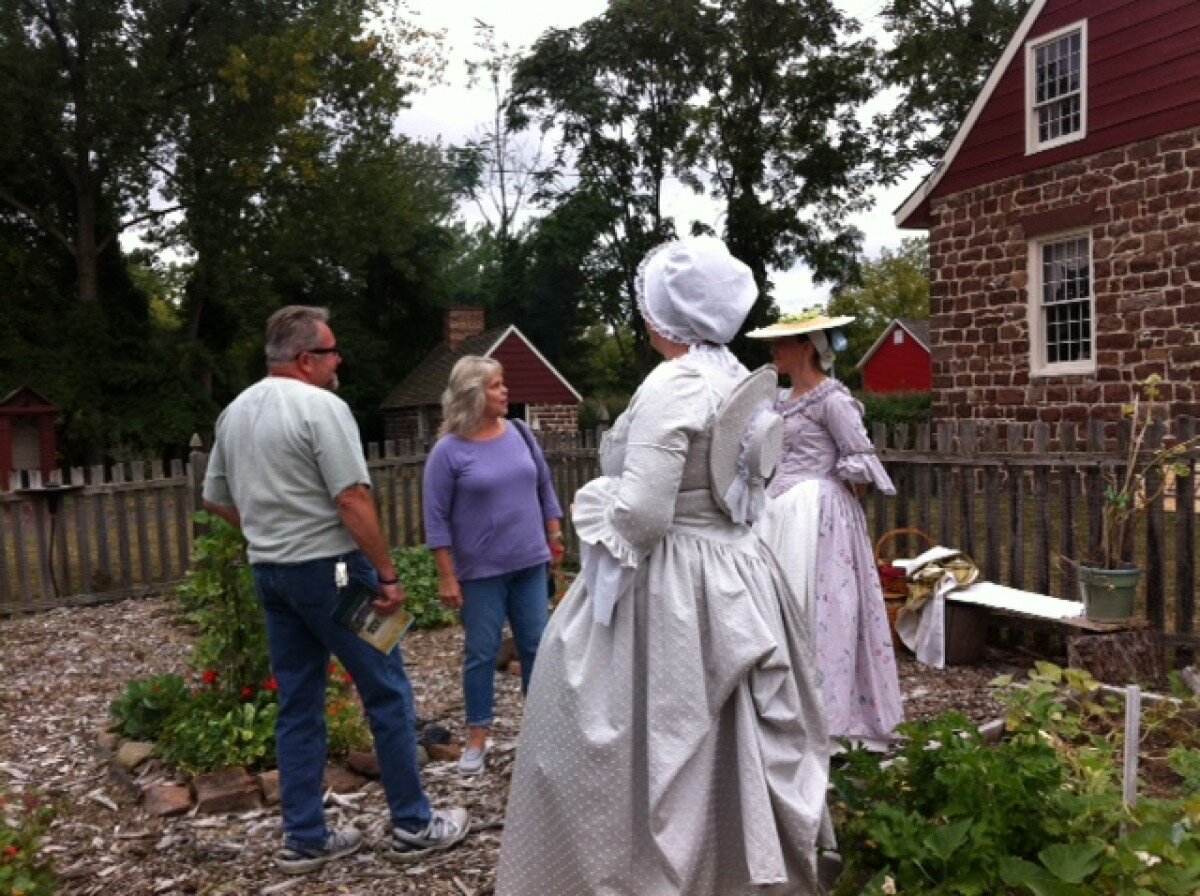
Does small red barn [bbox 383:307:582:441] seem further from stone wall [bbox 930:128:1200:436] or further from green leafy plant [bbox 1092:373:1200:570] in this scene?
green leafy plant [bbox 1092:373:1200:570]

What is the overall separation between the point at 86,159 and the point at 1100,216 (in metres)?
21.3

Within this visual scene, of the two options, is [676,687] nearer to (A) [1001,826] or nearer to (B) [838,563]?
(A) [1001,826]

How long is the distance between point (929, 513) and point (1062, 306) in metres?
7.46

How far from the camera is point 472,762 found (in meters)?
4.46

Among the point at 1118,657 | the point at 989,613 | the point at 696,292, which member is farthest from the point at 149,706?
the point at 1118,657

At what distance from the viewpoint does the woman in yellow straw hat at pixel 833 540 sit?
15.1 ft

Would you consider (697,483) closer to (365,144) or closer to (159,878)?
(159,878)

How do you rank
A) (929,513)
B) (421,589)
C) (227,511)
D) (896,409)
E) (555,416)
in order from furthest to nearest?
(555,416)
(896,409)
(421,589)
(929,513)
(227,511)

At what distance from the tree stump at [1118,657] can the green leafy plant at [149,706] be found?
14.1 ft

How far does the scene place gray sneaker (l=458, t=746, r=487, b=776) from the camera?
14.6ft

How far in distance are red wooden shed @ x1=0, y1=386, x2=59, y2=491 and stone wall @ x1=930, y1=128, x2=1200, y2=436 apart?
1615 centimetres

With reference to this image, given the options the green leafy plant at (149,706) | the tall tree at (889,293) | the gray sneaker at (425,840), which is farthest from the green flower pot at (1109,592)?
the tall tree at (889,293)

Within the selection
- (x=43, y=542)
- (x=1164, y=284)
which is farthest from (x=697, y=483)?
(x=1164, y=284)

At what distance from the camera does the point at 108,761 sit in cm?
480
